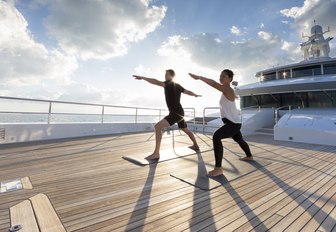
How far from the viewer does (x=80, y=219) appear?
1965 mm

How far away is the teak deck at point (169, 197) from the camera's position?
1.93 metres

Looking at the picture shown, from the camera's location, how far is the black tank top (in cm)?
460

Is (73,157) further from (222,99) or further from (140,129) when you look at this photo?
(140,129)

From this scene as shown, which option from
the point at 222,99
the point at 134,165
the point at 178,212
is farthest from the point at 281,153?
the point at 178,212

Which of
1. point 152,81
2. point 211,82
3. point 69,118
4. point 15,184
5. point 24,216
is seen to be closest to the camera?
point 24,216

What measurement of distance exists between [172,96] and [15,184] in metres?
3.10

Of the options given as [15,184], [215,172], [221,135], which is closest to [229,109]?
[221,135]

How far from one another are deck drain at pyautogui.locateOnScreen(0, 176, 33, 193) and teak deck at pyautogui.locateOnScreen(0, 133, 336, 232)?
93mm

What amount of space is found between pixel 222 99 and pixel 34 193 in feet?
9.76

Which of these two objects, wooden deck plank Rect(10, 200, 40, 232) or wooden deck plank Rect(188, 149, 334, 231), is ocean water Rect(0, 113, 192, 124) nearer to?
wooden deck plank Rect(10, 200, 40, 232)

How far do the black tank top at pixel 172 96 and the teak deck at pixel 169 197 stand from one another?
117cm

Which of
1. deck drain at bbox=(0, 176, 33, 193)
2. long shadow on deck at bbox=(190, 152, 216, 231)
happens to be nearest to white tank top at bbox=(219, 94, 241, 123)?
long shadow on deck at bbox=(190, 152, 216, 231)

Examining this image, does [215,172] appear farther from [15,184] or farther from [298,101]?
[298,101]

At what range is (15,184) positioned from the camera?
2.87m
